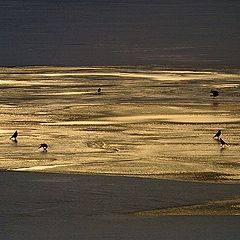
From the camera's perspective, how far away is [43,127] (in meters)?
20.8

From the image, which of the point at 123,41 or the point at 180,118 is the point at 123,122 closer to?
the point at 180,118

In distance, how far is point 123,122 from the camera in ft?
70.4

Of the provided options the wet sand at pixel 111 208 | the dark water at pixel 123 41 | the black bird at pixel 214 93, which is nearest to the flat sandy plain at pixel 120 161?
the wet sand at pixel 111 208

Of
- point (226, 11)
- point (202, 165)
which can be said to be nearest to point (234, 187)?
point (202, 165)

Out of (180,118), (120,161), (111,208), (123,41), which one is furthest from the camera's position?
(123,41)

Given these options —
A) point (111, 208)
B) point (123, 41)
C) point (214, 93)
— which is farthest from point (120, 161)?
point (123, 41)

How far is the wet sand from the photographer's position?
1326 centimetres

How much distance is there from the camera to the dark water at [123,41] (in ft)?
113

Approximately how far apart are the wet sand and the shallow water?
0.70 metres

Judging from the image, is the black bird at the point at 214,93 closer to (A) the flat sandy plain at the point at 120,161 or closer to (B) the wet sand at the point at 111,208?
(A) the flat sandy plain at the point at 120,161

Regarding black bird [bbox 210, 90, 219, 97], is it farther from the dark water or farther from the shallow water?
the dark water

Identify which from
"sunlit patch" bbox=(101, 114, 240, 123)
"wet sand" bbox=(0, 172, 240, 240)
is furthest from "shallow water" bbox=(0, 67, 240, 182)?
A: "wet sand" bbox=(0, 172, 240, 240)

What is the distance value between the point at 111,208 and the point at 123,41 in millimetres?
28340

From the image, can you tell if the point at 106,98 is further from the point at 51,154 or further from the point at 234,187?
the point at 234,187
